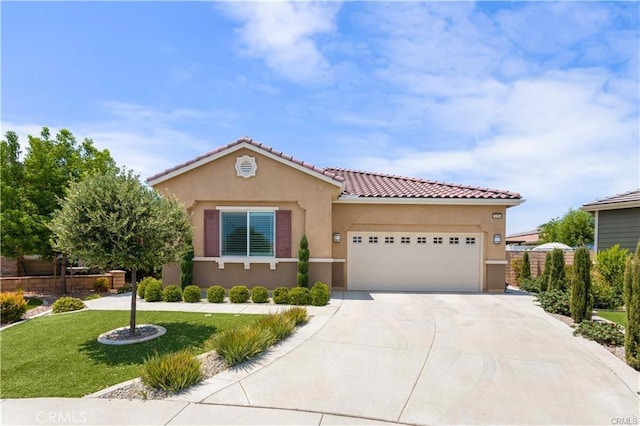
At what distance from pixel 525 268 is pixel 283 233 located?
1151cm

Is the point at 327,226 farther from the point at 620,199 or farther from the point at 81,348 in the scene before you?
the point at 620,199

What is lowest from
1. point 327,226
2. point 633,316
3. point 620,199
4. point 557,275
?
point 557,275

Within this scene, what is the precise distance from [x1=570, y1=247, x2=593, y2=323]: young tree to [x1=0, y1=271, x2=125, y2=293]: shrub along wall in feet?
57.2

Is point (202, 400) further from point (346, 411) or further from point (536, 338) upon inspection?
point (536, 338)

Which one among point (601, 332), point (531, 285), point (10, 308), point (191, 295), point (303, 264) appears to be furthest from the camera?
point (531, 285)

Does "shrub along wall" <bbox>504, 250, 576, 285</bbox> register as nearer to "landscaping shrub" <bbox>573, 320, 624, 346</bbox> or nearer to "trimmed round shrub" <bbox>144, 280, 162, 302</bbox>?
"landscaping shrub" <bbox>573, 320, 624, 346</bbox>

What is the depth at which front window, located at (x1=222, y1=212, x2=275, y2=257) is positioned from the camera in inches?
488

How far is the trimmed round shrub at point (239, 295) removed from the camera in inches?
437

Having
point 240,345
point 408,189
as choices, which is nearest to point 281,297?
point 240,345

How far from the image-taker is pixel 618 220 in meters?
14.9

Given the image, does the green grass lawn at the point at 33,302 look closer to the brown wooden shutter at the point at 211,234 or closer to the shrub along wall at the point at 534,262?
the brown wooden shutter at the point at 211,234

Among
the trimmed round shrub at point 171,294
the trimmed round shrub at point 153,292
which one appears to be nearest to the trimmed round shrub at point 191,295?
the trimmed round shrub at point 171,294

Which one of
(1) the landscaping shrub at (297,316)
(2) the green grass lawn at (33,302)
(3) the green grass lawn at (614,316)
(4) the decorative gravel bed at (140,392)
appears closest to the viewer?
(4) the decorative gravel bed at (140,392)

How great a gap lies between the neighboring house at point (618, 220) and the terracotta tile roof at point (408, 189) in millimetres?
5394
